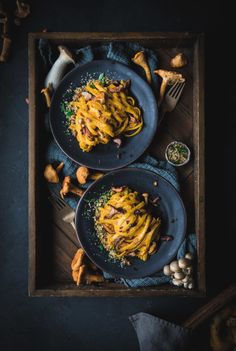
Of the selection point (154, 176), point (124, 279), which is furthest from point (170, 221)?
point (124, 279)

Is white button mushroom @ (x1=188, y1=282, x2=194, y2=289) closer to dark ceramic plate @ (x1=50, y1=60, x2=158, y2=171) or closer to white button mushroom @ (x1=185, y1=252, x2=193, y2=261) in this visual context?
white button mushroom @ (x1=185, y1=252, x2=193, y2=261)

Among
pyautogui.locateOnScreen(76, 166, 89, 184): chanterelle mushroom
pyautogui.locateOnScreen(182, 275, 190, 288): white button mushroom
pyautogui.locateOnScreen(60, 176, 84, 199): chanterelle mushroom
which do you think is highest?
pyautogui.locateOnScreen(76, 166, 89, 184): chanterelle mushroom

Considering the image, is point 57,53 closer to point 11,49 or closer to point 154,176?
point 11,49

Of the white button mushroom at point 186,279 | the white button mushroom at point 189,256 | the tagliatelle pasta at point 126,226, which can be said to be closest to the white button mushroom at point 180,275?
the white button mushroom at point 186,279

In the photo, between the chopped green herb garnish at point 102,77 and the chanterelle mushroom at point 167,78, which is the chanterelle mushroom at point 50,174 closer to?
the chopped green herb garnish at point 102,77

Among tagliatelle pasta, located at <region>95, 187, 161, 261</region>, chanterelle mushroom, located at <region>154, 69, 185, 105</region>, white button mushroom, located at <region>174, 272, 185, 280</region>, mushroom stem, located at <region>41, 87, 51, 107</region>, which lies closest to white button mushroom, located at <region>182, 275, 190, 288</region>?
white button mushroom, located at <region>174, 272, 185, 280</region>

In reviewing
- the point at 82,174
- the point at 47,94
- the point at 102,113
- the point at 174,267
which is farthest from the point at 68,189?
the point at 174,267
